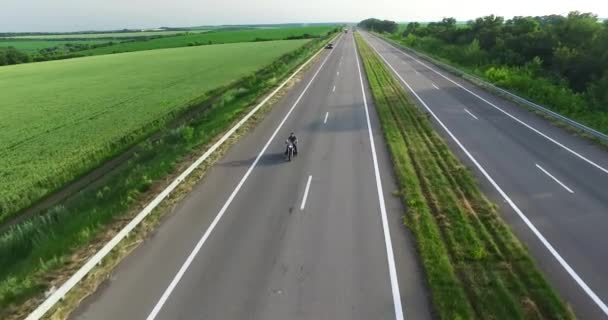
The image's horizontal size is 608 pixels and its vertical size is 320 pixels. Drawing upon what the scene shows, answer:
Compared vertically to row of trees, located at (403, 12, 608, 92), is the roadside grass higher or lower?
lower

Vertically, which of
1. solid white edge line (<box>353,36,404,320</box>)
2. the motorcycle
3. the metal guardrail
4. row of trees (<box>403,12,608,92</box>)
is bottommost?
the metal guardrail

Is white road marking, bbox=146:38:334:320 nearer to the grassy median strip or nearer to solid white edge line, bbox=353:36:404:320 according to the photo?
solid white edge line, bbox=353:36:404:320

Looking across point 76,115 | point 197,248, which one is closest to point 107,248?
point 197,248

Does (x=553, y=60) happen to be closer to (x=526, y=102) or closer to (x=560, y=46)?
(x=560, y=46)

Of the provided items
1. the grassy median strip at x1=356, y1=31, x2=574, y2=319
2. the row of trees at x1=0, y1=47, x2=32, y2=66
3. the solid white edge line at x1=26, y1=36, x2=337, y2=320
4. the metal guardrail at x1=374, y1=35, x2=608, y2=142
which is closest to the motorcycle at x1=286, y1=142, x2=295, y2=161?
the solid white edge line at x1=26, y1=36, x2=337, y2=320

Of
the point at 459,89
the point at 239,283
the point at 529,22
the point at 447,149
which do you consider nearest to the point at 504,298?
the point at 239,283

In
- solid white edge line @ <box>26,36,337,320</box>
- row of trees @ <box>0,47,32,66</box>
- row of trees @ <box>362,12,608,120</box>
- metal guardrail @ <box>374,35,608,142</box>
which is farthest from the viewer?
row of trees @ <box>0,47,32,66</box>
